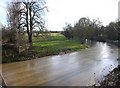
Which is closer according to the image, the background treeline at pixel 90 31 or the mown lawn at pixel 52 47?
the mown lawn at pixel 52 47

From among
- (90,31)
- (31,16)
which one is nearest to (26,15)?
(31,16)

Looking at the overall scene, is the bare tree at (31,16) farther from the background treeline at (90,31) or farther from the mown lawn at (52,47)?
the background treeline at (90,31)

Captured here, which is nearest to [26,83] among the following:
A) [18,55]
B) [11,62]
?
[11,62]

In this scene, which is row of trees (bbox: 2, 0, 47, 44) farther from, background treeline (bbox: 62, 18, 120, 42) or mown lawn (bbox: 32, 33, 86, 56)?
background treeline (bbox: 62, 18, 120, 42)

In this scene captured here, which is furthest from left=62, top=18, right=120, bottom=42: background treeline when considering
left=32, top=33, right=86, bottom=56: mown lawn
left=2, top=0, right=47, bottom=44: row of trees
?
left=2, top=0, right=47, bottom=44: row of trees

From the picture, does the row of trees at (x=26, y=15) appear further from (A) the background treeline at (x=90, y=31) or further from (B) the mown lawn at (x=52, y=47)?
(A) the background treeline at (x=90, y=31)

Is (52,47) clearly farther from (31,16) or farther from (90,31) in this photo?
(90,31)

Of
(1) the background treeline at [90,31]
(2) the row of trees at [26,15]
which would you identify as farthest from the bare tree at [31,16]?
(1) the background treeline at [90,31]

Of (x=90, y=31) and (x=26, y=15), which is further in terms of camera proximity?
(x=90, y=31)

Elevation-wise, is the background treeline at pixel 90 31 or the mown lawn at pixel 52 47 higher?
the background treeline at pixel 90 31

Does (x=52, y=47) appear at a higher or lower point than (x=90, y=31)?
lower

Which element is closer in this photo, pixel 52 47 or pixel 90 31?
pixel 52 47

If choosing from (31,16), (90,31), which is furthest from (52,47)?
(90,31)

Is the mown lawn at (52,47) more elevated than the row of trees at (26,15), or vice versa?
the row of trees at (26,15)
